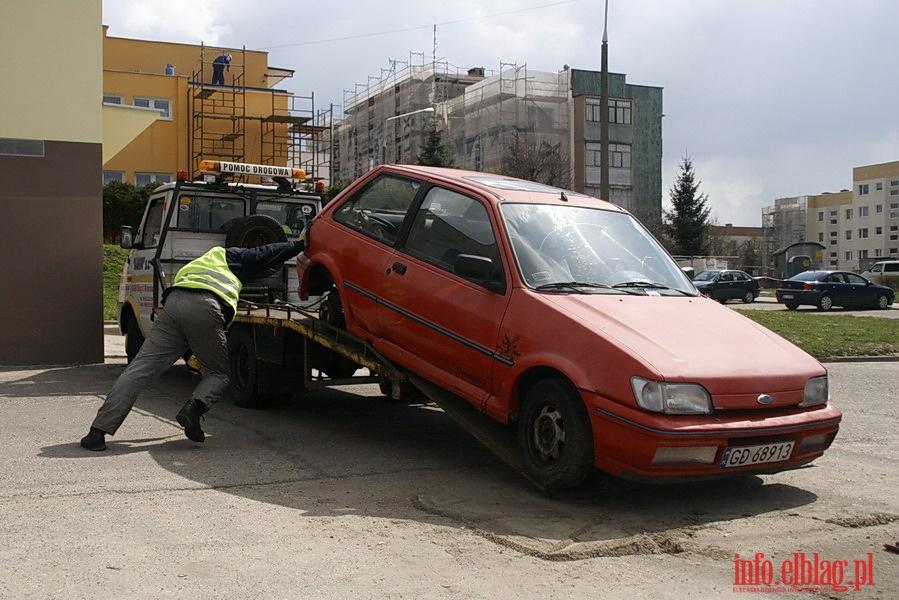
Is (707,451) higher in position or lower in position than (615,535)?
higher

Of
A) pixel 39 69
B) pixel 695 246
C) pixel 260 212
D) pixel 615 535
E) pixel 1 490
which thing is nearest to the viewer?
pixel 615 535

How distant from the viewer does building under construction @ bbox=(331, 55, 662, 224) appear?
60031 mm

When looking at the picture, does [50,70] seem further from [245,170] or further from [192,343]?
[192,343]

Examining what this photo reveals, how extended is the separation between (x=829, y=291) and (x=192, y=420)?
29.4m

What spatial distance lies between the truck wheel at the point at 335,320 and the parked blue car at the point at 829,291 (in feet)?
Result: 87.9

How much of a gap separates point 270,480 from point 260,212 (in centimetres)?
556

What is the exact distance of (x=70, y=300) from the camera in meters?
13.1

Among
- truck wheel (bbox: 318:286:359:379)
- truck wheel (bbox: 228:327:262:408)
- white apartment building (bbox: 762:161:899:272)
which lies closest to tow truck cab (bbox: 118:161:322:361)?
truck wheel (bbox: 228:327:262:408)

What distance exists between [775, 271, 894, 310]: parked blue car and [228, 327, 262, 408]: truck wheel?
26.7 m

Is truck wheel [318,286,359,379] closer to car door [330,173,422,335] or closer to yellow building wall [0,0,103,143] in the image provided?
car door [330,173,422,335]

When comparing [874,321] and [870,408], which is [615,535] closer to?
[870,408]

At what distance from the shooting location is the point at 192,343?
754cm

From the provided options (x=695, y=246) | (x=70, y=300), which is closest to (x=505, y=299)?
(x=70, y=300)

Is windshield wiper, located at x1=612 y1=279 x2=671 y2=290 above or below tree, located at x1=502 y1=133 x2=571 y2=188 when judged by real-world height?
below
